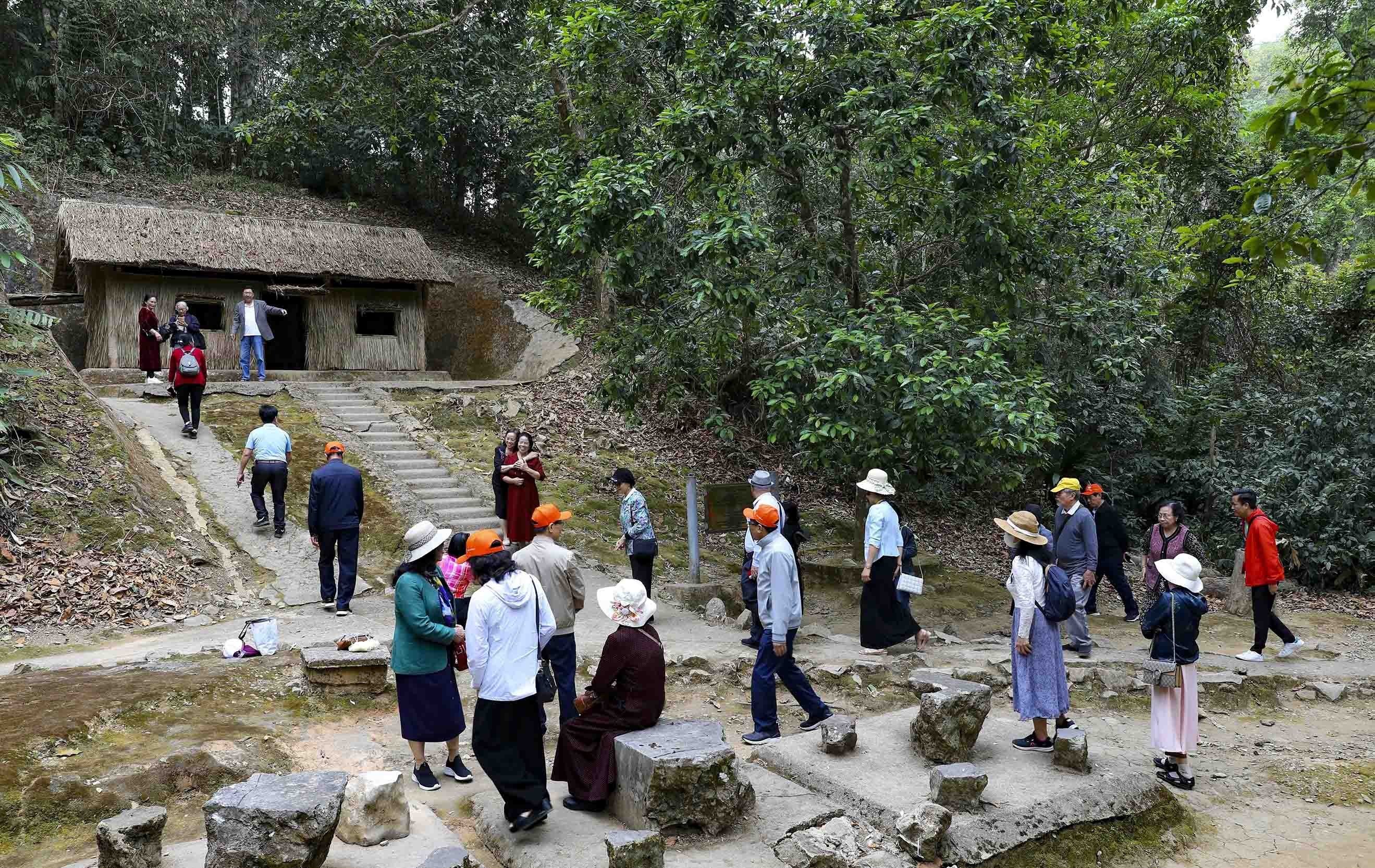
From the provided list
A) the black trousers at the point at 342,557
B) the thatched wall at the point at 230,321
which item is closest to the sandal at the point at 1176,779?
the black trousers at the point at 342,557

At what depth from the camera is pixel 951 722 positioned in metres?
6.07

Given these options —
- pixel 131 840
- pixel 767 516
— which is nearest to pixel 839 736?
pixel 767 516

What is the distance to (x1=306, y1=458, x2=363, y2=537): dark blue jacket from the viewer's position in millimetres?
9141

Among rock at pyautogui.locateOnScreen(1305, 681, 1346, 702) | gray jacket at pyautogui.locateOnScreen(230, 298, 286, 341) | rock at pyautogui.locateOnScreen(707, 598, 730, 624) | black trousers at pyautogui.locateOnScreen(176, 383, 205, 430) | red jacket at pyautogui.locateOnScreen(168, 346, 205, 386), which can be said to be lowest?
rock at pyautogui.locateOnScreen(1305, 681, 1346, 702)

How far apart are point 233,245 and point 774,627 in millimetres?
16296

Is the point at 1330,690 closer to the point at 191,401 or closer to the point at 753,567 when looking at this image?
the point at 753,567

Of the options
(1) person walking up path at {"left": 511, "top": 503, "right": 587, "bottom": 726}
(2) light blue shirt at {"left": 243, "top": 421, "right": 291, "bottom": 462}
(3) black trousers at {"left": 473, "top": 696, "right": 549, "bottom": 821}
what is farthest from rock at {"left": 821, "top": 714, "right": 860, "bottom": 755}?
(2) light blue shirt at {"left": 243, "top": 421, "right": 291, "bottom": 462}

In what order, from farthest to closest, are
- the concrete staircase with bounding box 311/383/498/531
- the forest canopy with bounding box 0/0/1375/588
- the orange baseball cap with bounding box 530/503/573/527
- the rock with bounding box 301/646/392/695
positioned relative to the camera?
the concrete staircase with bounding box 311/383/498/531 → the forest canopy with bounding box 0/0/1375/588 → the rock with bounding box 301/646/392/695 → the orange baseball cap with bounding box 530/503/573/527

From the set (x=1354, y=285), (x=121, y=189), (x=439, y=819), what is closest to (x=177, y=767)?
(x=439, y=819)

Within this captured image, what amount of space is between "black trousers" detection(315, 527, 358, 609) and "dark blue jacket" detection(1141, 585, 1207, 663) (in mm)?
7453

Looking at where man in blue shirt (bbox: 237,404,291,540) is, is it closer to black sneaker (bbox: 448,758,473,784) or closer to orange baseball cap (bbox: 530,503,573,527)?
orange baseball cap (bbox: 530,503,573,527)

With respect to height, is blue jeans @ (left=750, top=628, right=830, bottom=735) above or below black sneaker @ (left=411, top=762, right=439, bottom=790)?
above

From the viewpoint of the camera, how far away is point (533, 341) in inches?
849

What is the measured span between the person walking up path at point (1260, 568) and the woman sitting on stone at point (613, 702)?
7026 mm
